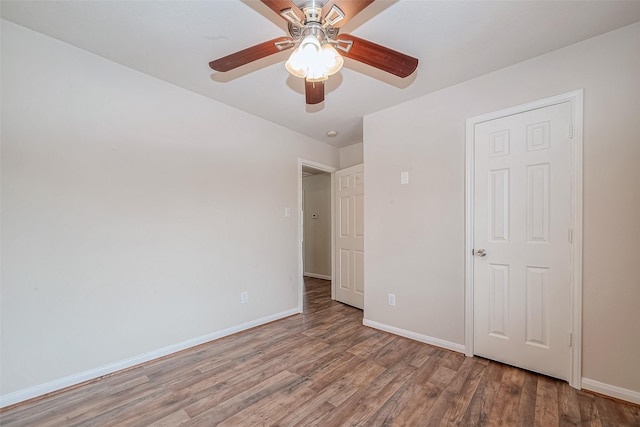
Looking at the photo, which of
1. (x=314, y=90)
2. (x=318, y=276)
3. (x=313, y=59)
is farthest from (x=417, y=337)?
(x=318, y=276)

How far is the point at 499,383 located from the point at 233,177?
116 inches

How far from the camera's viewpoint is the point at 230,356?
2369 millimetres

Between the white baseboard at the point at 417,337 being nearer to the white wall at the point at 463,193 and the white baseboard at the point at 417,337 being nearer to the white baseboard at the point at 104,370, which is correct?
the white wall at the point at 463,193

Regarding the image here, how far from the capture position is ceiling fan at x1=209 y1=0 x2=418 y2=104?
1225 millimetres

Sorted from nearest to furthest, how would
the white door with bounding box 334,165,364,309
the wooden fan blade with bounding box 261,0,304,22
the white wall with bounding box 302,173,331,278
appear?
the wooden fan blade with bounding box 261,0,304,22 < the white door with bounding box 334,165,364,309 < the white wall with bounding box 302,173,331,278

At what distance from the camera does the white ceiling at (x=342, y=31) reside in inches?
61.8

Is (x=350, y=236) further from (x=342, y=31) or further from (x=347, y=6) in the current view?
(x=347, y=6)

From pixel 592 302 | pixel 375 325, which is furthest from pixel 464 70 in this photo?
pixel 375 325

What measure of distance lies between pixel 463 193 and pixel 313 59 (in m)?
1.79

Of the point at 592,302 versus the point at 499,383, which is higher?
the point at 592,302

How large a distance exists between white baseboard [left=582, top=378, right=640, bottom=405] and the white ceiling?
2.37 meters

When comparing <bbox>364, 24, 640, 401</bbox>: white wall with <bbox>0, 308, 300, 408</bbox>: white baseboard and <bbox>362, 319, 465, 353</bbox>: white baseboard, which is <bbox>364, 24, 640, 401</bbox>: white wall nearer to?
<bbox>362, 319, 465, 353</bbox>: white baseboard

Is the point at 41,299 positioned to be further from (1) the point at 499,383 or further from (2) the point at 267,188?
(1) the point at 499,383

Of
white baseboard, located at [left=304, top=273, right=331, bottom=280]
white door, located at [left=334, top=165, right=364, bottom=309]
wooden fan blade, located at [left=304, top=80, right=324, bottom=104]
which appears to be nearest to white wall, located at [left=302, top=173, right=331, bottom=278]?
white baseboard, located at [left=304, top=273, right=331, bottom=280]
